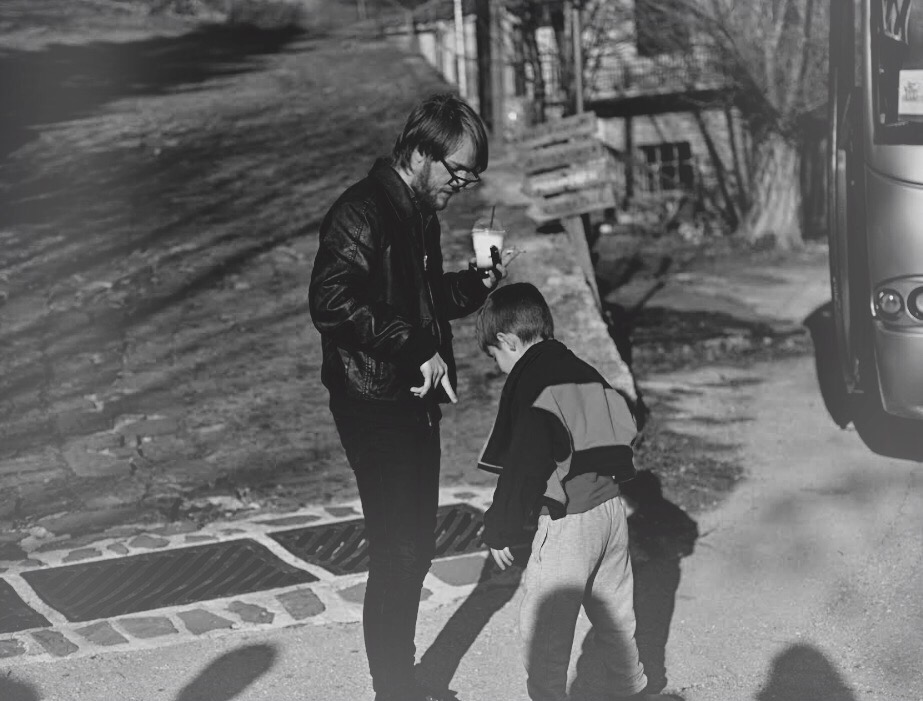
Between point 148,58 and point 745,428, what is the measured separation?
63.0 ft

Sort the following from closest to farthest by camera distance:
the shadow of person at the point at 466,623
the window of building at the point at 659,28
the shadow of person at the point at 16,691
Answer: the shadow of person at the point at 16,691
the shadow of person at the point at 466,623
the window of building at the point at 659,28

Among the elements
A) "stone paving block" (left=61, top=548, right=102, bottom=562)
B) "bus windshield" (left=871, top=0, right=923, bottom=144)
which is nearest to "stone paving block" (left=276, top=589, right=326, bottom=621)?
"stone paving block" (left=61, top=548, right=102, bottom=562)

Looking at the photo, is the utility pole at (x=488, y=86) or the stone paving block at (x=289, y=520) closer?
the stone paving block at (x=289, y=520)

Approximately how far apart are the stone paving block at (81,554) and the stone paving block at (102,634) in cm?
76

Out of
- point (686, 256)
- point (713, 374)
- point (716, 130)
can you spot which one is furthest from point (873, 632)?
point (716, 130)

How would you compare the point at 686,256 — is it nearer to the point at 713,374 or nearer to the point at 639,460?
the point at 713,374

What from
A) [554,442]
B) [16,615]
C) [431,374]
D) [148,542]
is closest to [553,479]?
[554,442]

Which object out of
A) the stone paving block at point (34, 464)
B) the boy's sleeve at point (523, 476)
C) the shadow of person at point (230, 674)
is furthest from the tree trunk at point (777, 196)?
the boy's sleeve at point (523, 476)

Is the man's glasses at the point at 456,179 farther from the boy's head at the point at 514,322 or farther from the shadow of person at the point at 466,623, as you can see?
the shadow of person at the point at 466,623

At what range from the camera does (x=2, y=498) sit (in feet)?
19.5

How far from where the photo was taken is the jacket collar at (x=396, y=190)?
11.1 ft

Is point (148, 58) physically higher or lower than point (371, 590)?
higher

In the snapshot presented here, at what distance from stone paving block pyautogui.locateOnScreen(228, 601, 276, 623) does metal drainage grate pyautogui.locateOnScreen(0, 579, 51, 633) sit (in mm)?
721

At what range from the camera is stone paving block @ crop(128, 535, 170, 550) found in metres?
5.32
